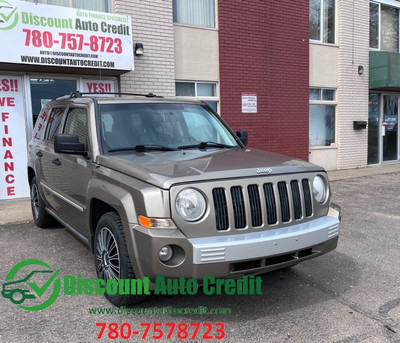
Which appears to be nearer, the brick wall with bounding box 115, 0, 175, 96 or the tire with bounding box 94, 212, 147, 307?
the tire with bounding box 94, 212, 147, 307

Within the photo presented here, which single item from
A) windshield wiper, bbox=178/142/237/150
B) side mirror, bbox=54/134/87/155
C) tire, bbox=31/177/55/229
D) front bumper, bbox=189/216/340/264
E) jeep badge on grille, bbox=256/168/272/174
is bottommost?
tire, bbox=31/177/55/229

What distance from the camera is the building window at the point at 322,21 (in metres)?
12.3

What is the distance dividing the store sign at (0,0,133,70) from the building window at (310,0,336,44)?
680cm

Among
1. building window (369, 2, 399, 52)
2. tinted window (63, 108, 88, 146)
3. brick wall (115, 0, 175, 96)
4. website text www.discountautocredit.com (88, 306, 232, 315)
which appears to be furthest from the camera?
building window (369, 2, 399, 52)

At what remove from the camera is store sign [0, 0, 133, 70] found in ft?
22.5

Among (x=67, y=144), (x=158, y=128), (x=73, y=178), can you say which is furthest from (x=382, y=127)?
(x=67, y=144)

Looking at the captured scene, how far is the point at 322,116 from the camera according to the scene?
1277 centimetres

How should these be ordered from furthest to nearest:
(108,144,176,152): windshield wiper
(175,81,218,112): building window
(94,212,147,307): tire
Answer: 1. (175,81,218,112): building window
2. (108,144,176,152): windshield wiper
3. (94,212,147,307): tire

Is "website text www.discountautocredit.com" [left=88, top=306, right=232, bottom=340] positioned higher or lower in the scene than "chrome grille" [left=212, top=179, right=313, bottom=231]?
lower

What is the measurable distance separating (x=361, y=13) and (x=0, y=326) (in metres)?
13.6

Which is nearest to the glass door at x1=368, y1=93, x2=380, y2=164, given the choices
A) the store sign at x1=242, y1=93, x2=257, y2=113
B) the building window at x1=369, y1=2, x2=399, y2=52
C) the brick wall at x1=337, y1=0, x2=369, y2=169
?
the brick wall at x1=337, y1=0, x2=369, y2=169

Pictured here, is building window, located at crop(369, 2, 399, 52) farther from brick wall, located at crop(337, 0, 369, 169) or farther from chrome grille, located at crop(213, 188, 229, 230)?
chrome grille, located at crop(213, 188, 229, 230)

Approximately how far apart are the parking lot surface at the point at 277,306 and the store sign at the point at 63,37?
3.63 m

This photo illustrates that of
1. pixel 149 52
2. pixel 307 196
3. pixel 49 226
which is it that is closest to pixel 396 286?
pixel 307 196
